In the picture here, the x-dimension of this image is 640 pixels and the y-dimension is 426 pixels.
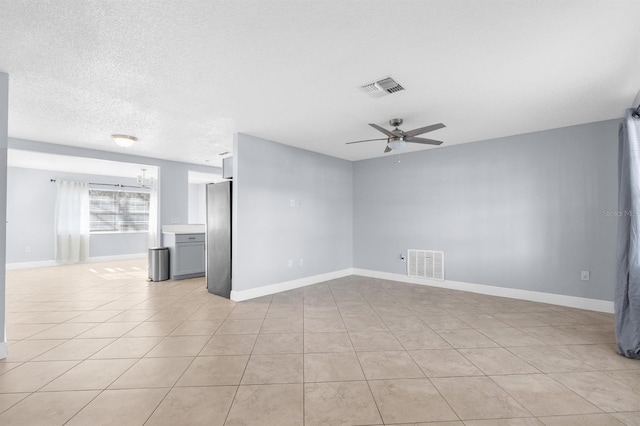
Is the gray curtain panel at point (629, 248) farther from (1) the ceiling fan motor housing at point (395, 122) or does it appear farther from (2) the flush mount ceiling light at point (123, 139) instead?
(2) the flush mount ceiling light at point (123, 139)

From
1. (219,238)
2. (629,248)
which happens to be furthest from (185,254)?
(629,248)

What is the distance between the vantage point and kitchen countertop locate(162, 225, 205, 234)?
6.20m

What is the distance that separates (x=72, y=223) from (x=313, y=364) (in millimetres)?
8764

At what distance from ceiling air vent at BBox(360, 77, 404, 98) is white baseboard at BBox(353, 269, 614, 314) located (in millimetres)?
3556

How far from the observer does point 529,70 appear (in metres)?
2.55

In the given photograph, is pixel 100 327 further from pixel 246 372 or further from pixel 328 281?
pixel 328 281

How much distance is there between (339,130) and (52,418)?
396 cm

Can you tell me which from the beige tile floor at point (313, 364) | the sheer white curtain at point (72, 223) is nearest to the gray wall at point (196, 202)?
the sheer white curtain at point (72, 223)

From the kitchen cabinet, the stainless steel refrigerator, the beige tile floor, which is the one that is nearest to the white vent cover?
the beige tile floor

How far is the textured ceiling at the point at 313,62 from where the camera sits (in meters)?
1.83

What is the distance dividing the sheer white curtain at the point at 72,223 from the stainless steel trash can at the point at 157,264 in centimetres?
396

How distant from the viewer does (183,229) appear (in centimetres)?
642

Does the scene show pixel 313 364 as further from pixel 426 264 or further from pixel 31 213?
pixel 31 213

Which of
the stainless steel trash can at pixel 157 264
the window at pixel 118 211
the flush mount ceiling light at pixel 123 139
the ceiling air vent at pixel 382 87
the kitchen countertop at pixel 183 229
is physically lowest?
the stainless steel trash can at pixel 157 264
